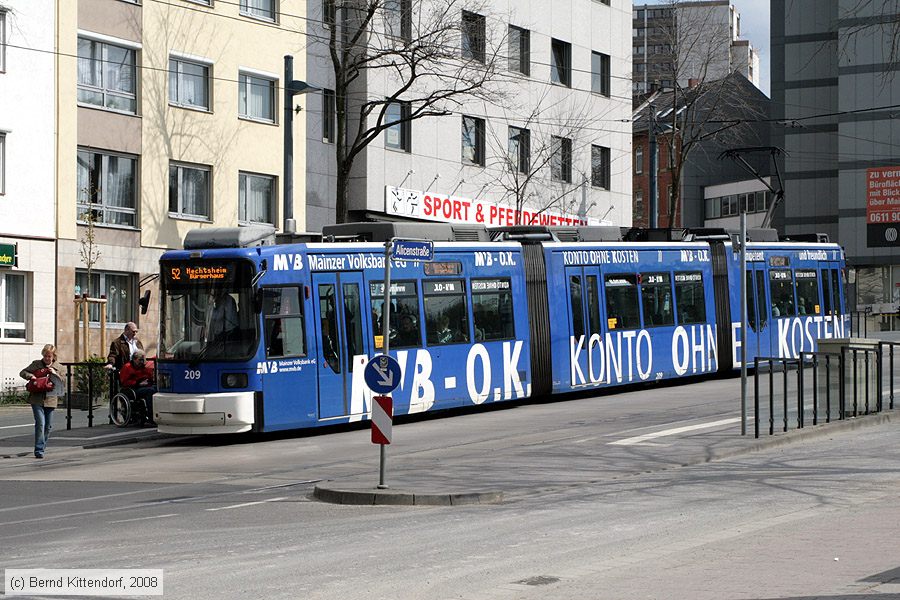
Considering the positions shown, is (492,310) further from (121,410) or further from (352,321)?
(121,410)

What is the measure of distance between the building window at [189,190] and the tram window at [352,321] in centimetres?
1538

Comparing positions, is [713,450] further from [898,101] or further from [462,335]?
[898,101]

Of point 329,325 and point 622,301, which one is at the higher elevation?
point 622,301

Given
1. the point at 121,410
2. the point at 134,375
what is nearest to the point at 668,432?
the point at 134,375

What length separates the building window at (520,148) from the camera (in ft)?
157

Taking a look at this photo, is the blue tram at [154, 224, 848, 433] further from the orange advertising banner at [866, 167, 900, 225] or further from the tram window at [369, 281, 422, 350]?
the orange advertising banner at [866, 167, 900, 225]

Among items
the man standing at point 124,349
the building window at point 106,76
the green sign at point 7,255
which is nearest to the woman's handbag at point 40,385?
the man standing at point 124,349

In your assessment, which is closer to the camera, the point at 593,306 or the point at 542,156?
the point at 593,306

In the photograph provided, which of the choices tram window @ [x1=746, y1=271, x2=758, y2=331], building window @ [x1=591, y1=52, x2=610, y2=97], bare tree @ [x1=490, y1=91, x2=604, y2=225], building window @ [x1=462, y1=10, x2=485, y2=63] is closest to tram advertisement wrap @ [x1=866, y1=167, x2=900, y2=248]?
building window @ [x1=591, y1=52, x2=610, y2=97]

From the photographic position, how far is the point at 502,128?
47.4 meters

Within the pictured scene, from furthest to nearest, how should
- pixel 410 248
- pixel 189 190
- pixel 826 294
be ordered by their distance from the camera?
pixel 189 190, pixel 826 294, pixel 410 248

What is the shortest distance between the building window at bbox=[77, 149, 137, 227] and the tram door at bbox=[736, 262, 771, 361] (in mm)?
15391

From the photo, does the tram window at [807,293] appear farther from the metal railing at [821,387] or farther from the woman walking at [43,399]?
the woman walking at [43,399]

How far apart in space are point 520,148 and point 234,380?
2875 centimetres
